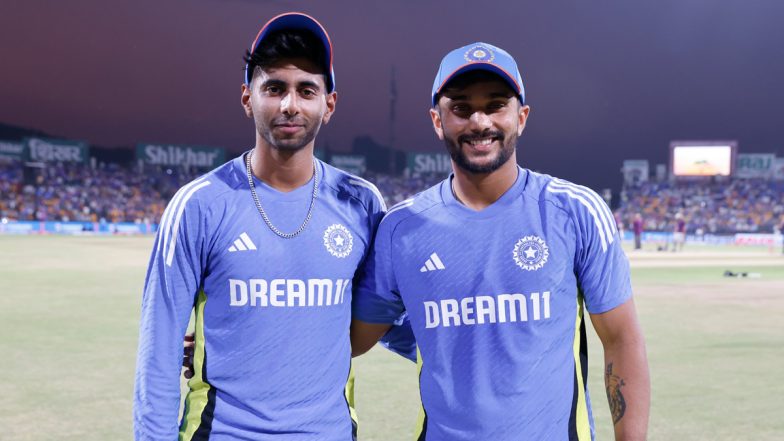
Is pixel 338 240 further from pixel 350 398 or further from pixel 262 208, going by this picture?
pixel 350 398

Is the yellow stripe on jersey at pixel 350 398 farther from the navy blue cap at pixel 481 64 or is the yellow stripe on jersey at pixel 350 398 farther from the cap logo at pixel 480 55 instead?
the cap logo at pixel 480 55

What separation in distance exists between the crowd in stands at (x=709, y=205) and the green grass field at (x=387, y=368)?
157 ft

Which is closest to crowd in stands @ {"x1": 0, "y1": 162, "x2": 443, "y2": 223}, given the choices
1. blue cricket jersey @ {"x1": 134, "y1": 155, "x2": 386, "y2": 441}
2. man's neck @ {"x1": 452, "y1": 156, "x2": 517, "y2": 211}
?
blue cricket jersey @ {"x1": 134, "y1": 155, "x2": 386, "y2": 441}

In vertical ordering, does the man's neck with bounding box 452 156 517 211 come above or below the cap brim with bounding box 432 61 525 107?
below

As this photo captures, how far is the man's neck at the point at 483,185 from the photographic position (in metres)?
2.80

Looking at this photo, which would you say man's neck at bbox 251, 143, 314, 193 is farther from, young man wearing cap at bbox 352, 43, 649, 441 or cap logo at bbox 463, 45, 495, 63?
cap logo at bbox 463, 45, 495, 63

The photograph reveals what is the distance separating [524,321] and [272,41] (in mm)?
1531

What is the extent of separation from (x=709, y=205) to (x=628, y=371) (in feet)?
228

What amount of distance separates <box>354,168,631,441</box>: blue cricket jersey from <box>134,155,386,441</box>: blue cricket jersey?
0.35 m

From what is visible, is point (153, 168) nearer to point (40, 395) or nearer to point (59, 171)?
point (59, 171)

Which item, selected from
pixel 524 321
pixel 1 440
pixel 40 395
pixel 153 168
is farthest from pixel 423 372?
pixel 153 168

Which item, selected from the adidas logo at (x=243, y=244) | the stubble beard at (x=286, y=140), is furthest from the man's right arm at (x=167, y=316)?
the stubble beard at (x=286, y=140)

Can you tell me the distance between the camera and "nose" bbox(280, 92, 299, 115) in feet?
9.13

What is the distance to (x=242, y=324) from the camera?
269 cm
